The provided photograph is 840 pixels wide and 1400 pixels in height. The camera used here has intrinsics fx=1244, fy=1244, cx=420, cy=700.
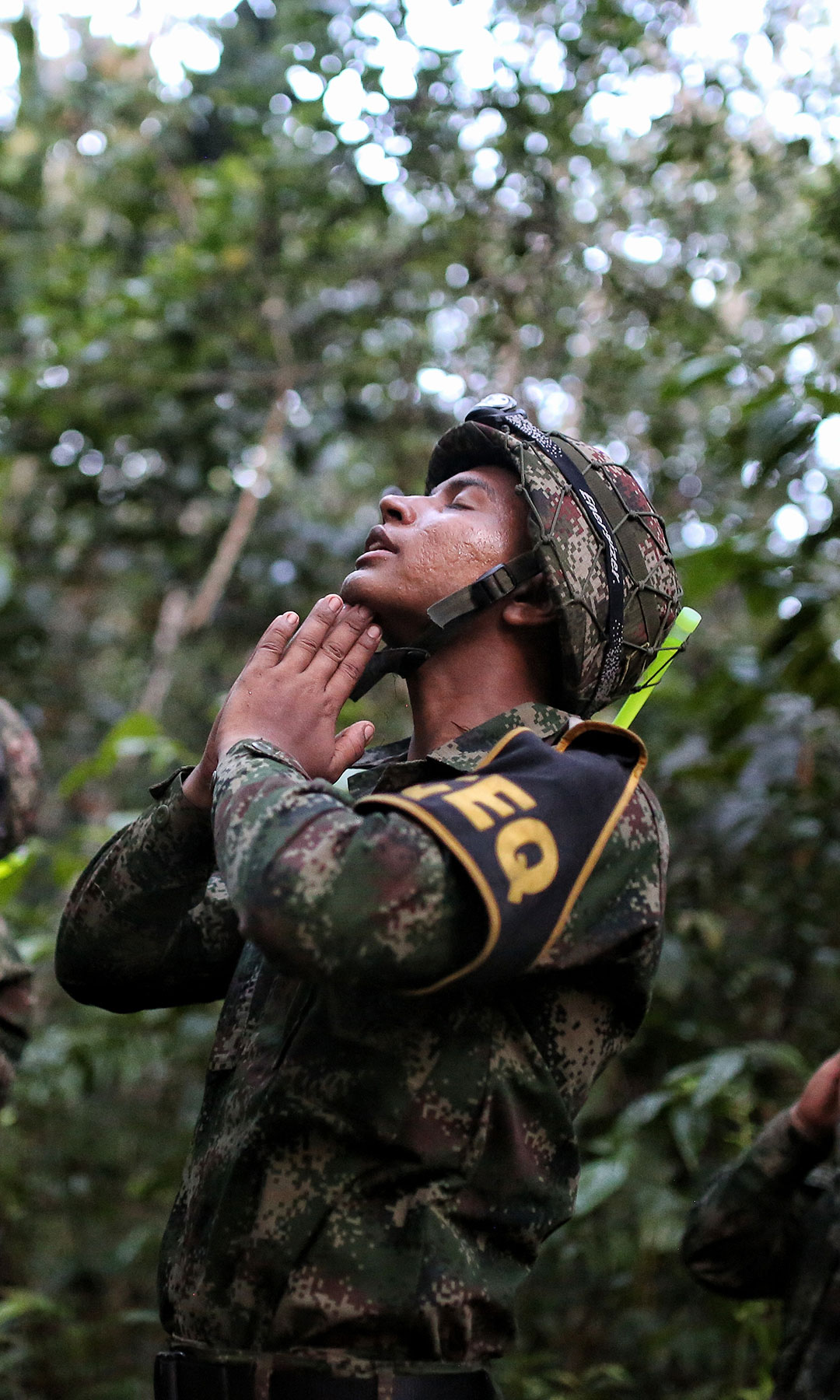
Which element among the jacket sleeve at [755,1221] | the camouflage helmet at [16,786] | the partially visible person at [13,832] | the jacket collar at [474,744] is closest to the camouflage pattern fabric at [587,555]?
the jacket collar at [474,744]

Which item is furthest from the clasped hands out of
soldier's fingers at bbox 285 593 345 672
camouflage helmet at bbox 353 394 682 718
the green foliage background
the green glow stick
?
the green foliage background

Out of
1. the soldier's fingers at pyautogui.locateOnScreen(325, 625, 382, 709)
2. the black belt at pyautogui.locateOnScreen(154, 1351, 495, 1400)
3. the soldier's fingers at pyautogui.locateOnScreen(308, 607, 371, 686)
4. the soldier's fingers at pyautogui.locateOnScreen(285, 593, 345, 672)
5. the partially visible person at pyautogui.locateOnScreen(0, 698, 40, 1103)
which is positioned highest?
the soldier's fingers at pyautogui.locateOnScreen(285, 593, 345, 672)

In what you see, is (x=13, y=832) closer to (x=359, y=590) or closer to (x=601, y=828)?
(x=359, y=590)

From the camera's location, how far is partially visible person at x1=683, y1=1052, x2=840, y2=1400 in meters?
2.74

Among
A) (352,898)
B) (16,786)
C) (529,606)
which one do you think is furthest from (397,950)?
(16,786)

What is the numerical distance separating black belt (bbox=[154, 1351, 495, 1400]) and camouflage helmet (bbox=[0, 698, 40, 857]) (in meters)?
2.64

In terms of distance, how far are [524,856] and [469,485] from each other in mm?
808

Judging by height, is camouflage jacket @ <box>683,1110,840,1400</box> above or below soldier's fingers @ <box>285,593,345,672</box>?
below

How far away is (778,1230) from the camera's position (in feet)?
9.50

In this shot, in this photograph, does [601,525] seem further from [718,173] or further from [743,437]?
[718,173]

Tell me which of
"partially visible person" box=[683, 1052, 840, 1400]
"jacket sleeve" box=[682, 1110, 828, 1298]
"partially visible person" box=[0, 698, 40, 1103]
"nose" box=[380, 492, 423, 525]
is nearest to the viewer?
"nose" box=[380, 492, 423, 525]

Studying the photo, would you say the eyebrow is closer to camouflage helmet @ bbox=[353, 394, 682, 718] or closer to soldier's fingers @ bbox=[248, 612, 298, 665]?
camouflage helmet @ bbox=[353, 394, 682, 718]

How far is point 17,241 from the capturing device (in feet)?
24.5

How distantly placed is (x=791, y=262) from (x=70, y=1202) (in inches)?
201
